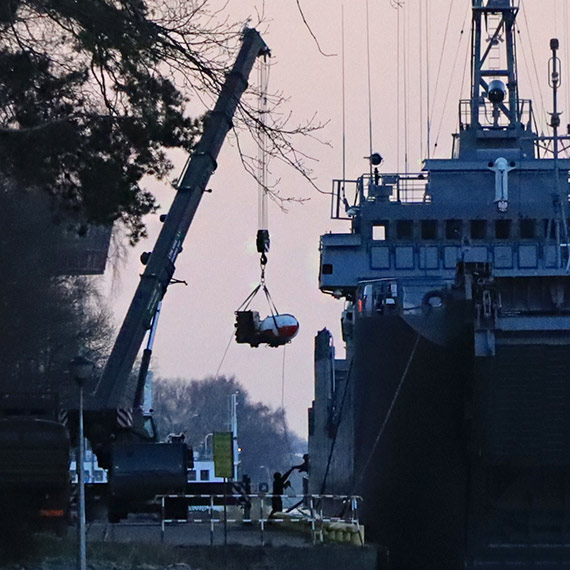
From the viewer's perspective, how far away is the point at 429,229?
36.3 metres

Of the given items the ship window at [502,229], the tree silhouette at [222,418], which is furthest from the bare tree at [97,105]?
the tree silhouette at [222,418]

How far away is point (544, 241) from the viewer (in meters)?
35.9

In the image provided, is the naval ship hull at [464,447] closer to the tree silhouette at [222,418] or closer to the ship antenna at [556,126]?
the ship antenna at [556,126]

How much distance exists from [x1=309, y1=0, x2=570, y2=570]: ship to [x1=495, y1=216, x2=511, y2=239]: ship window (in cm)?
3

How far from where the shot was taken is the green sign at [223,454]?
28.4 metres

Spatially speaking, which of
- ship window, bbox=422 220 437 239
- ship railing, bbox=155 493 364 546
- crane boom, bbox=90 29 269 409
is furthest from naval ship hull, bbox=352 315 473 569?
crane boom, bbox=90 29 269 409

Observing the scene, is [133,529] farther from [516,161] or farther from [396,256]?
→ [516,161]

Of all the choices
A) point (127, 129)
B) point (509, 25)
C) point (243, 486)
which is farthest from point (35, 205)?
point (127, 129)

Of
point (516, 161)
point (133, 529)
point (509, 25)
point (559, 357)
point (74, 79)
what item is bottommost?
point (133, 529)

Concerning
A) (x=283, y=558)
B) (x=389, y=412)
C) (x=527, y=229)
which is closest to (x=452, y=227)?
(x=527, y=229)

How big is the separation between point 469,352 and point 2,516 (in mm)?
8267

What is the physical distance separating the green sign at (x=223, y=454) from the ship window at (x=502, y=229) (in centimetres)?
980

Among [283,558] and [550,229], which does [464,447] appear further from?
[550,229]

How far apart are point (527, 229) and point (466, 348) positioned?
9048mm
